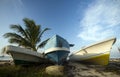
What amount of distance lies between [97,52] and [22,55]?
289 inches

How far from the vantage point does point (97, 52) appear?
39.5ft

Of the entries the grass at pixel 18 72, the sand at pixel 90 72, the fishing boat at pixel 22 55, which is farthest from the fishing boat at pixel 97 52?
the grass at pixel 18 72

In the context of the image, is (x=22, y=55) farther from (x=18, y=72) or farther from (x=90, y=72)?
(x=90, y=72)

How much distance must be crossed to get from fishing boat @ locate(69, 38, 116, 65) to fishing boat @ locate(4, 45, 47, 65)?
4792mm

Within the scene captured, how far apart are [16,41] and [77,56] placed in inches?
303

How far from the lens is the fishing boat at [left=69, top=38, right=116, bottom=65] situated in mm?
11359

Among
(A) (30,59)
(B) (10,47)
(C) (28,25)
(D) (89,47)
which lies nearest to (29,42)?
(C) (28,25)

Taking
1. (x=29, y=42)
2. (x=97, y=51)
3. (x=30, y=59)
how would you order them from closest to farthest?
(x=30, y=59), (x=97, y=51), (x=29, y=42)

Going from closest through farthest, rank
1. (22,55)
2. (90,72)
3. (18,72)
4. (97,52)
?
(18,72) → (90,72) → (22,55) → (97,52)

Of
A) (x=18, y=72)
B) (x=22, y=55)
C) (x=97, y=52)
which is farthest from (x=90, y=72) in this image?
(x=22, y=55)

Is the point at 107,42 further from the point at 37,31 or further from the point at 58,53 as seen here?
the point at 37,31

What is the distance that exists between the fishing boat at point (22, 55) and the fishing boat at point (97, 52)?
479 centimetres

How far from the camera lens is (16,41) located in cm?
1456

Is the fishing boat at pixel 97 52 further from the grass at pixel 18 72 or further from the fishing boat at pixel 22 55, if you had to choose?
the grass at pixel 18 72
